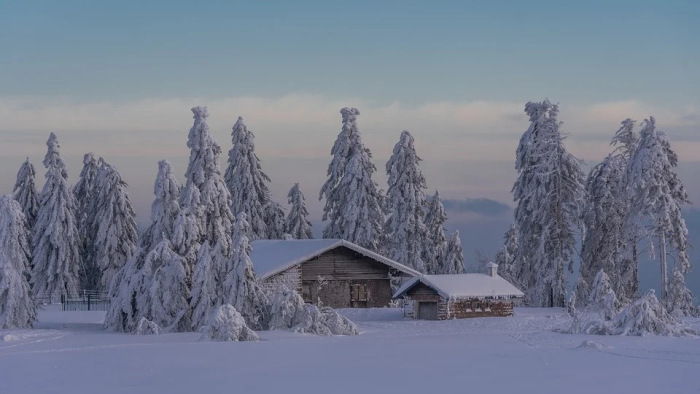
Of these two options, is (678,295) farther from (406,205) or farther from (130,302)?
(130,302)

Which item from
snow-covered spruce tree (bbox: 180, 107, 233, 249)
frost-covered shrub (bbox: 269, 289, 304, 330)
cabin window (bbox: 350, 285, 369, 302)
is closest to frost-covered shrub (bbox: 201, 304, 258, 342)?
frost-covered shrub (bbox: 269, 289, 304, 330)

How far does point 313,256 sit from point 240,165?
1909 cm

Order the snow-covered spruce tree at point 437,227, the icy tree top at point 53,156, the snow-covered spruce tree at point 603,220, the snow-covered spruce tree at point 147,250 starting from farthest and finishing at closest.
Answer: the snow-covered spruce tree at point 437,227
the icy tree top at point 53,156
the snow-covered spruce tree at point 603,220
the snow-covered spruce tree at point 147,250

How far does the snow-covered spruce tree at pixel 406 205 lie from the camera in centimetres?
6750

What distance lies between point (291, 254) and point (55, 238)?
1835cm

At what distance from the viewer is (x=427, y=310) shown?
5181 centimetres

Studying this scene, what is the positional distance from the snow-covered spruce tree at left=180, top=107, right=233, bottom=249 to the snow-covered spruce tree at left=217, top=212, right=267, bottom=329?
1.54 meters

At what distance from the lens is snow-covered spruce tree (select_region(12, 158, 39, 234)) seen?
66.3m

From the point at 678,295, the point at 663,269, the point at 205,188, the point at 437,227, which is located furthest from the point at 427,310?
the point at 437,227

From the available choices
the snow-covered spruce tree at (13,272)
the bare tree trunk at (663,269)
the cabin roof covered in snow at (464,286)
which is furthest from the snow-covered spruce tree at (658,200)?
the snow-covered spruce tree at (13,272)

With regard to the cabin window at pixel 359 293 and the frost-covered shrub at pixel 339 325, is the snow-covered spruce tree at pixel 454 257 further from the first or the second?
the frost-covered shrub at pixel 339 325

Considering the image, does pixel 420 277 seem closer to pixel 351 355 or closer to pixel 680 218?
pixel 680 218

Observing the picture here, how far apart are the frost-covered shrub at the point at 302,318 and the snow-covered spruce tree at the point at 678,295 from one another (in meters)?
21.6

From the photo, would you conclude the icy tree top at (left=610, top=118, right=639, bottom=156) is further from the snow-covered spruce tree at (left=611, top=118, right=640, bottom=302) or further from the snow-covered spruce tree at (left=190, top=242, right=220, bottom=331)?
the snow-covered spruce tree at (left=190, top=242, right=220, bottom=331)
